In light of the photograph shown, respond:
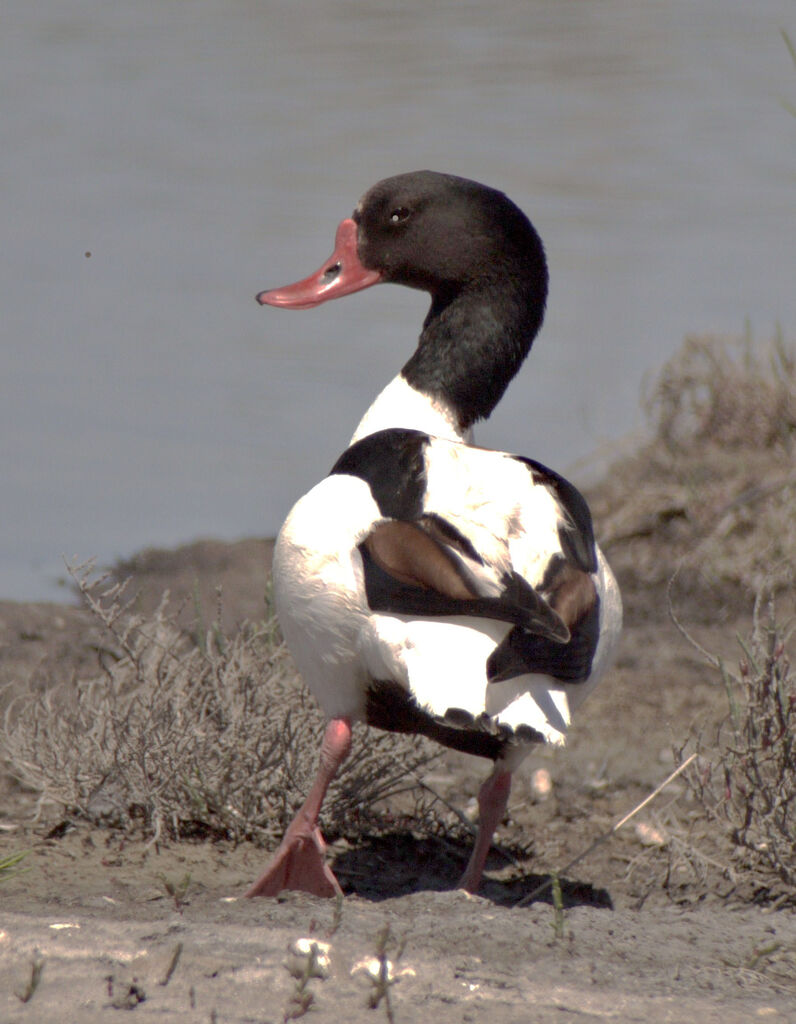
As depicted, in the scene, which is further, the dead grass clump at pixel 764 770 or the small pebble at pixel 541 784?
the small pebble at pixel 541 784

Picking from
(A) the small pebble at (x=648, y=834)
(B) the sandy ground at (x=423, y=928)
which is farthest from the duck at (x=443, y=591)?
(A) the small pebble at (x=648, y=834)

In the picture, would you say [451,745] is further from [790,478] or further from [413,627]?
[790,478]

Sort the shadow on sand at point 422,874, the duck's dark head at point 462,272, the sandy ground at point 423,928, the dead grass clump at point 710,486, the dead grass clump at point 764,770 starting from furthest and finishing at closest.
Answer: the dead grass clump at point 710,486 → the duck's dark head at point 462,272 → the shadow on sand at point 422,874 → the dead grass clump at point 764,770 → the sandy ground at point 423,928

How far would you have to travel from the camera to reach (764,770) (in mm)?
3779

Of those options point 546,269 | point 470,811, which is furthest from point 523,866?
point 546,269

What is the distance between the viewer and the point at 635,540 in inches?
307

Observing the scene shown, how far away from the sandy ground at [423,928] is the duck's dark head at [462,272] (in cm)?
143

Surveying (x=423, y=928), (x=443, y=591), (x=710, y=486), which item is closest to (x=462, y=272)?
(x=443, y=591)

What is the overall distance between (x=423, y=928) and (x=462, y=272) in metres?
2.23

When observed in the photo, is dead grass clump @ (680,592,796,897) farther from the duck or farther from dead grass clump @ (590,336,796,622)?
dead grass clump @ (590,336,796,622)

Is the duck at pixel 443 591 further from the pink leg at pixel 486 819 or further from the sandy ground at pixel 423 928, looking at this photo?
the sandy ground at pixel 423 928

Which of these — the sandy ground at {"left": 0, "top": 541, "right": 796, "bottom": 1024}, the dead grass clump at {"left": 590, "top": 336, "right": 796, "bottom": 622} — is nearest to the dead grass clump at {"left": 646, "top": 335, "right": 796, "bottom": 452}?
the dead grass clump at {"left": 590, "top": 336, "right": 796, "bottom": 622}

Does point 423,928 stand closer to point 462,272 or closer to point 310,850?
point 310,850

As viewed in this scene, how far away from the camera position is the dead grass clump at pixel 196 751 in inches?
156
